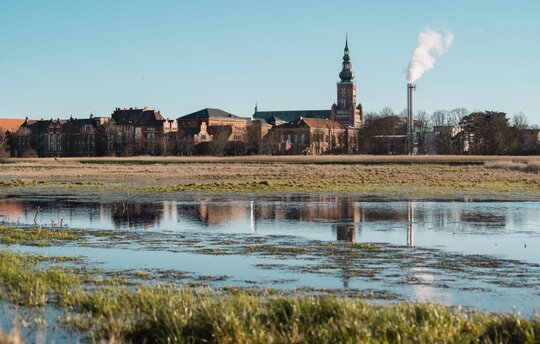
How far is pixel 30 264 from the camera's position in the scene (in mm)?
18719

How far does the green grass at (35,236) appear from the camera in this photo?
2382cm

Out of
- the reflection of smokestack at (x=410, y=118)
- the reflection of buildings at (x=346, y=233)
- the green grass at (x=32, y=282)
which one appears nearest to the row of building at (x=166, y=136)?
the reflection of smokestack at (x=410, y=118)

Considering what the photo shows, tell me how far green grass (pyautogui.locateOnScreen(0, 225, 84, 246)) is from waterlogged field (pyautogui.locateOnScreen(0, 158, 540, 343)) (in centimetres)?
10

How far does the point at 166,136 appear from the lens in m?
170

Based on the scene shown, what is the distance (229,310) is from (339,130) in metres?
185

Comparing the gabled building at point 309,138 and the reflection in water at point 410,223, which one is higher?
the gabled building at point 309,138

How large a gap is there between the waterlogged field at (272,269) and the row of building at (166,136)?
11335 cm

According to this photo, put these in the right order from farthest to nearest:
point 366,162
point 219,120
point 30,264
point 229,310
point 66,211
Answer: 1. point 219,120
2. point 366,162
3. point 66,211
4. point 30,264
5. point 229,310

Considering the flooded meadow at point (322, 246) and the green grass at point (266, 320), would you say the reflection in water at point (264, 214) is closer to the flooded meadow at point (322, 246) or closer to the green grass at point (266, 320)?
the flooded meadow at point (322, 246)

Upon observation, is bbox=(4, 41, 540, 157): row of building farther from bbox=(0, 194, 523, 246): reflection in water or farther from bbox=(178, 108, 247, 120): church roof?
bbox=(0, 194, 523, 246): reflection in water

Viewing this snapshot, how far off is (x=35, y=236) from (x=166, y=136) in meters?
146

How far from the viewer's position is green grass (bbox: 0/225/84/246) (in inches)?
938

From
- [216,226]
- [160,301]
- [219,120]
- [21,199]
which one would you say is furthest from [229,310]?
[219,120]

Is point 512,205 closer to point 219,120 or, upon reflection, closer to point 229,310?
point 229,310
